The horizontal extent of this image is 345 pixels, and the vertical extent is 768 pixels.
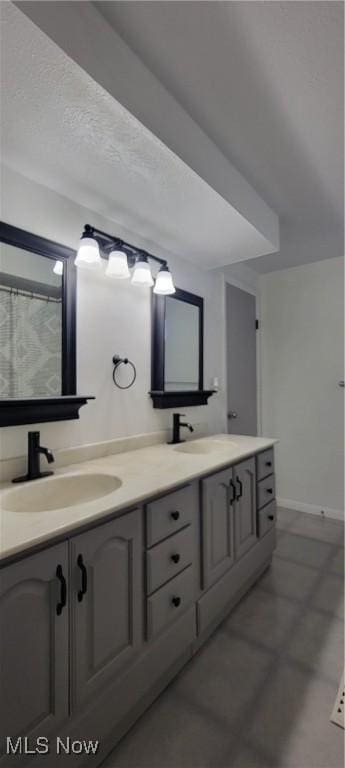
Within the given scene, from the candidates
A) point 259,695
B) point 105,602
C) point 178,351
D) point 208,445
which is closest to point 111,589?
point 105,602

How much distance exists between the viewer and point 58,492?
4.26ft

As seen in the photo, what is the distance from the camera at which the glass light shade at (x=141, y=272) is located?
1.76 meters

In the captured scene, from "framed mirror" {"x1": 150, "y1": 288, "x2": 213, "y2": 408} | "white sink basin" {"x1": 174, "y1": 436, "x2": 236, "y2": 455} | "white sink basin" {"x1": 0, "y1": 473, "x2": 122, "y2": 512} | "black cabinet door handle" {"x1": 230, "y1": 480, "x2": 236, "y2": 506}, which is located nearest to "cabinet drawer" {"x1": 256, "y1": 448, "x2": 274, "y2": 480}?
"white sink basin" {"x1": 174, "y1": 436, "x2": 236, "y2": 455}

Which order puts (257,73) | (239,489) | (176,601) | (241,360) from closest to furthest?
(257,73), (176,601), (239,489), (241,360)

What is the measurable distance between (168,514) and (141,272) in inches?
48.0

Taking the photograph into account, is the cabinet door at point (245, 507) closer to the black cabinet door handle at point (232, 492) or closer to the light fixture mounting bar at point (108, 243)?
the black cabinet door handle at point (232, 492)

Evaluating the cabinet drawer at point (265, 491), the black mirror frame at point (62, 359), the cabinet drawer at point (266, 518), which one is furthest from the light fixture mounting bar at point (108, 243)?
the cabinet drawer at point (266, 518)

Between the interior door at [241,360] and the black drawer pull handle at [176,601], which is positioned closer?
the black drawer pull handle at [176,601]

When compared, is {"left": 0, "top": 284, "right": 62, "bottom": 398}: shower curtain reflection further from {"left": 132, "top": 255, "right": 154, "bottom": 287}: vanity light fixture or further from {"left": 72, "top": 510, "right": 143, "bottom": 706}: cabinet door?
{"left": 72, "top": 510, "right": 143, "bottom": 706}: cabinet door

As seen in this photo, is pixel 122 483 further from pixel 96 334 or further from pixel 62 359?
pixel 96 334

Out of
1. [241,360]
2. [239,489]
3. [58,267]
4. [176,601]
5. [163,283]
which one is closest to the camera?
Result: [176,601]

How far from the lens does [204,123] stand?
1.40 metres

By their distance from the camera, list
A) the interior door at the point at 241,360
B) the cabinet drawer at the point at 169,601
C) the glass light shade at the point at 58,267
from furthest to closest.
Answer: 1. the interior door at the point at 241,360
2. the glass light shade at the point at 58,267
3. the cabinet drawer at the point at 169,601

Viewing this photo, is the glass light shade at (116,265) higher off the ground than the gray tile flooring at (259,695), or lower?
higher
